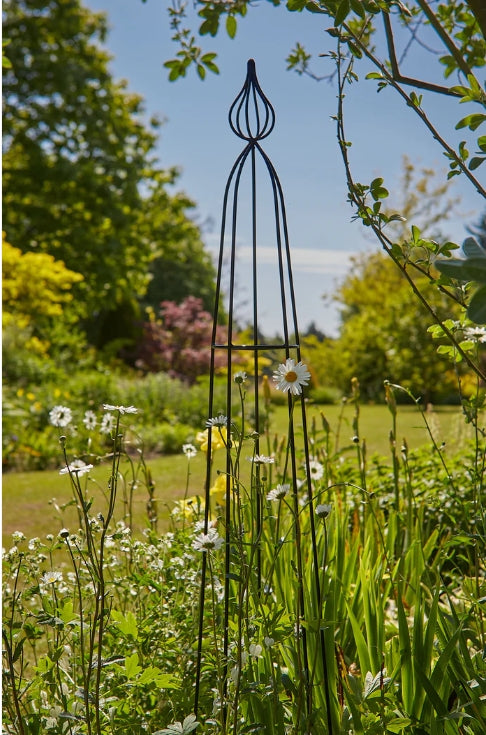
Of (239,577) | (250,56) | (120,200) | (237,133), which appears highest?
(120,200)

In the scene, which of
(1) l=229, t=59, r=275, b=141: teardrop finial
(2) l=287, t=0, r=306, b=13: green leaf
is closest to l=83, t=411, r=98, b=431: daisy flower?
(1) l=229, t=59, r=275, b=141: teardrop finial

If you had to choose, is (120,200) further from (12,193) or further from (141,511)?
(141,511)

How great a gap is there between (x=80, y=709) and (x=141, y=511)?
289 centimetres

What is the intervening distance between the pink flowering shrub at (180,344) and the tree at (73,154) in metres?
1.08

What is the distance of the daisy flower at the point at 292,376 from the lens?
50.4 inches

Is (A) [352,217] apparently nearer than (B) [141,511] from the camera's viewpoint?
Yes

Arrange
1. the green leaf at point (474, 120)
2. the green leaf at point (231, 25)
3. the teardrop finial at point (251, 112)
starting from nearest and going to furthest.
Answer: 1. the green leaf at point (474, 120)
2. the teardrop finial at point (251, 112)
3. the green leaf at point (231, 25)

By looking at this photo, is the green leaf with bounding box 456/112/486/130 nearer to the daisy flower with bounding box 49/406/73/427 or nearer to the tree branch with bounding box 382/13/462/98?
the tree branch with bounding box 382/13/462/98

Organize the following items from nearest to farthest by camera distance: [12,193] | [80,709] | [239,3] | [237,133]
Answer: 1. [80,709]
2. [237,133]
3. [239,3]
4. [12,193]

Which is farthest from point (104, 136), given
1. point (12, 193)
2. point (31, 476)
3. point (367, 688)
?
point (367, 688)

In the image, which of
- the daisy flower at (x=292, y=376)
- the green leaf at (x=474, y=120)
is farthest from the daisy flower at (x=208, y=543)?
the green leaf at (x=474, y=120)

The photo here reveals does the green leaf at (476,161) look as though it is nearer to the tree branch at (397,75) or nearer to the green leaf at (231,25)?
the tree branch at (397,75)

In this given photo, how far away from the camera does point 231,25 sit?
1914 mm

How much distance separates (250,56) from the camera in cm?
154
